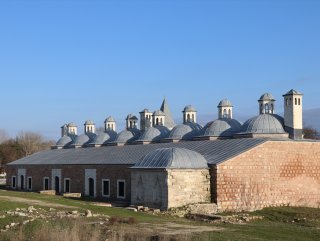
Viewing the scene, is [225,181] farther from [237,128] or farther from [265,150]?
[237,128]

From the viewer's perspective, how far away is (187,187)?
88.6 ft

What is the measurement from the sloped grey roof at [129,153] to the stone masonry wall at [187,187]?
1.21m

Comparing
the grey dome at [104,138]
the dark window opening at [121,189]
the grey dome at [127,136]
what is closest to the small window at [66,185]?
the grey dome at [127,136]

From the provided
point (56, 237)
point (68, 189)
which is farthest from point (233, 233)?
point (68, 189)

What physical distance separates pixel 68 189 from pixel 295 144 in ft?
61.1

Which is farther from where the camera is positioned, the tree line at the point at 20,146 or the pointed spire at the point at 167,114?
the tree line at the point at 20,146

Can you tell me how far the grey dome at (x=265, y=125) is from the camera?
3369 centimetres

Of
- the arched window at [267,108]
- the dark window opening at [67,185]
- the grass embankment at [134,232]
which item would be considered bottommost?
the dark window opening at [67,185]

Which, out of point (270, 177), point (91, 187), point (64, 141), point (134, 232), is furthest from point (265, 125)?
point (64, 141)

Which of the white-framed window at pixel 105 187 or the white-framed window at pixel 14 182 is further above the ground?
the white-framed window at pixel 105 187

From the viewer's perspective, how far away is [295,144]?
100 ft

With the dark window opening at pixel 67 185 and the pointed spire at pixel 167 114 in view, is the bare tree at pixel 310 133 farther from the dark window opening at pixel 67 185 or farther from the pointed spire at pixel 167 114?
the dark window opening at pixel 67 185

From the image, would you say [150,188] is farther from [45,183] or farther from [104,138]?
[104,138]

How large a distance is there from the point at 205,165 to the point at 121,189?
839 centimetres
